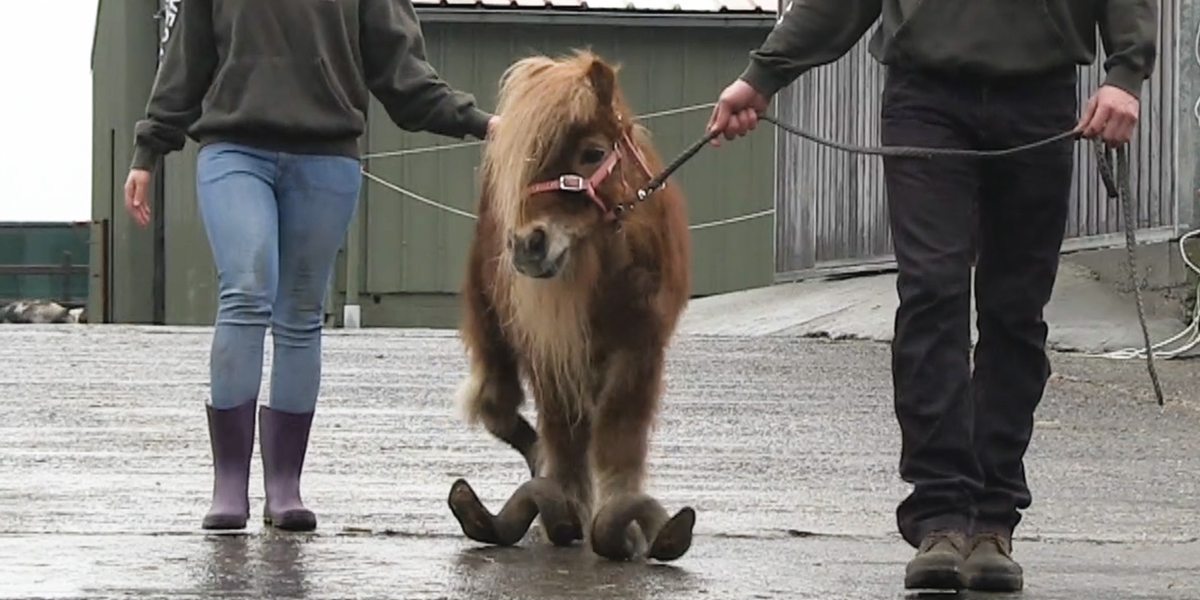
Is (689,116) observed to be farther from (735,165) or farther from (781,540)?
(781,540)

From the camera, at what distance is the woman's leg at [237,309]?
6.82 meters

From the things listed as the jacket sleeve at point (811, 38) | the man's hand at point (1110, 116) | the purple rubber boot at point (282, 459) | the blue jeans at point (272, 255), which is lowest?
the purple rubber boot at point (282, 459)

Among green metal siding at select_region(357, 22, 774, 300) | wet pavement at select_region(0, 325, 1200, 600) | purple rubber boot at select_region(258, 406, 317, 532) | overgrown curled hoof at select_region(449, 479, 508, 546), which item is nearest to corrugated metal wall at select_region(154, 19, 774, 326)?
green metal siding at select_region(357, 22, 774, 300)

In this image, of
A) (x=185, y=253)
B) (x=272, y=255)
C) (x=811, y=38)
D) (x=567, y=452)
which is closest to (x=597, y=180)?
(x=811, y=38)

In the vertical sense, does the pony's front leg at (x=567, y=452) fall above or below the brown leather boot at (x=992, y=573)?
above

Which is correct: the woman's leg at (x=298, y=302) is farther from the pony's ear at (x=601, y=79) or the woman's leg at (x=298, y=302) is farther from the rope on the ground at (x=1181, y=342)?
the rope on the ground at (x=1181, y=342)

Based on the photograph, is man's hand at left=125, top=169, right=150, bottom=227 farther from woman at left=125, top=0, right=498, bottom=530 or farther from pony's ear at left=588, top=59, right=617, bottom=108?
pony's ear at left=588, top=59, right=617, bottom=108

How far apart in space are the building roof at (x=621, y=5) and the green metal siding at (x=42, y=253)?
11484 mm

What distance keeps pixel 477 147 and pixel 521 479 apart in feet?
56.4

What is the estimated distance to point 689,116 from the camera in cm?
2539

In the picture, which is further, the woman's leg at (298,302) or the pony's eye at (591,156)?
the woman's leg at (298,302)

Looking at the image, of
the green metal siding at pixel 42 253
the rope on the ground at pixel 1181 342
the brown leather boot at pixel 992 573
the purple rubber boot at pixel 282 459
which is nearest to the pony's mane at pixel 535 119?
the purple rubber boot at pixel 282 459

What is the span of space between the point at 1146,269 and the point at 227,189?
9217 millimetres

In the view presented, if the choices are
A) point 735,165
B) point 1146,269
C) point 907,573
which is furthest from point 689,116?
point 907,573
